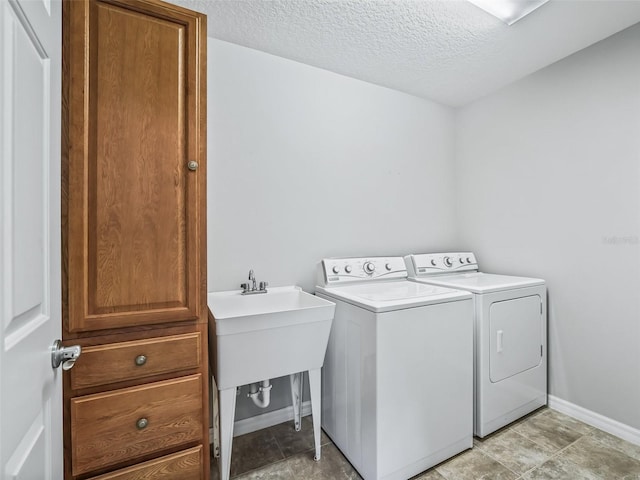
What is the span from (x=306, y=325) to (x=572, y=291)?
190cm

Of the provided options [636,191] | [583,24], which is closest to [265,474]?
[636,191]

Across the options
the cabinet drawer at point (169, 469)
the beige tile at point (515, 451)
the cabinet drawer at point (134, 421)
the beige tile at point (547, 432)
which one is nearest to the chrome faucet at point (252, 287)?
the cabinet drawer at point (134, 421)

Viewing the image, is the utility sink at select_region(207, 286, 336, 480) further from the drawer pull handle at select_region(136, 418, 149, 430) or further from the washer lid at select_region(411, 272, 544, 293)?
the washer lid at select_region(411, 272, 544, 293)

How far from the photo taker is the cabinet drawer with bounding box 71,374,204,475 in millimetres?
1061

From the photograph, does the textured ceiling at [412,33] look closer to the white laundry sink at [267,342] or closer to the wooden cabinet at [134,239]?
the wooden cabinet at [134,239]

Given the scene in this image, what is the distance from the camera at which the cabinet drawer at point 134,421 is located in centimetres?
106

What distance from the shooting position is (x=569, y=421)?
2006 mm

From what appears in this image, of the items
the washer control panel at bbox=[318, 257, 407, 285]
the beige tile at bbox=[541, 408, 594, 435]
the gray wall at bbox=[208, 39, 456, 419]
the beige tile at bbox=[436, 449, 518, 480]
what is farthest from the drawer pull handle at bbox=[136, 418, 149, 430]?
the beige tile at bbox=[541, 408, 594, 435]

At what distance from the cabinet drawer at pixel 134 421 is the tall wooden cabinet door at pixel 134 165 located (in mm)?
269

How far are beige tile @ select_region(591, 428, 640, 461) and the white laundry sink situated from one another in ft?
5.89

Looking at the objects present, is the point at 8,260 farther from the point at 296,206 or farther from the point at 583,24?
the point at 583,24

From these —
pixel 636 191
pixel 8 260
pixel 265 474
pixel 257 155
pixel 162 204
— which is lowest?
pixel 265 474

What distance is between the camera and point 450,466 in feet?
5.33

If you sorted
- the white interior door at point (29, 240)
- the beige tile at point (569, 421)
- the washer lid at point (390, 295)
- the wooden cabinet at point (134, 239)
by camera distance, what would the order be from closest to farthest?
the white interior door at point (29, 240)
the wooden cabinet at point (134, 239)
the washer lid at point (390, 295)
the beige tile at point (569, 421)
